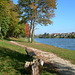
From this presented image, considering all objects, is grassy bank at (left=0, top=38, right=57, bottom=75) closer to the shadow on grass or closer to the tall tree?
the shadow on grass

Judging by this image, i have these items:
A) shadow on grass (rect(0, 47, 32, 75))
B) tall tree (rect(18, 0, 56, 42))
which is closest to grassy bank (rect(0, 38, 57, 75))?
shadow on grass (rect(0, 47, 32, 75))

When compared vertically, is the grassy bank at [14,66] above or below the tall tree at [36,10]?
below

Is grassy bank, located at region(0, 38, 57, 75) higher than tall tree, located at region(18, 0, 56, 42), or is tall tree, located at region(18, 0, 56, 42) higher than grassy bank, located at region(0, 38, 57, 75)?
tall tree, located at region(18, 0, 56, 42)

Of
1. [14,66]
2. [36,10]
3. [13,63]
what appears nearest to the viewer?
[14,66]

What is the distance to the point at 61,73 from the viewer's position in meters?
5.30

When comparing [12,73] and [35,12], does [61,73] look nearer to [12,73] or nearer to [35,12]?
[12,73]

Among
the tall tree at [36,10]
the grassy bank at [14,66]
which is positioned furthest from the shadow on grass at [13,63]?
the tall tree at [36,10]

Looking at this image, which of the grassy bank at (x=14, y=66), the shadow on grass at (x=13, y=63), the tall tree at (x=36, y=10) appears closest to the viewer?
the grassy bank at (x=14, y=66)

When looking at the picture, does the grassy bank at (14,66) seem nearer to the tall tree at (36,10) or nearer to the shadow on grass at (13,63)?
the shadow on grass at (13,63)

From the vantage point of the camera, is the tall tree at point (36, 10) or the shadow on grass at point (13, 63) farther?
the tall tree at point (36, 10)

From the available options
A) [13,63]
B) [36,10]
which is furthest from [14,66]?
[36,10]

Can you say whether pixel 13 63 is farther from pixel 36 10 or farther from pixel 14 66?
pixel 36 10

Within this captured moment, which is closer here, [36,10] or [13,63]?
[13,63]

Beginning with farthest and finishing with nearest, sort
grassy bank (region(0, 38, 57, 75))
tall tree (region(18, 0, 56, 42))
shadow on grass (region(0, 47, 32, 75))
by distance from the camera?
tall tree (region(18, 0, 56, 42)), shadow on grass (region(0, 47, 32, 75)), grassy bank (region(0, 38, 57, 75))
